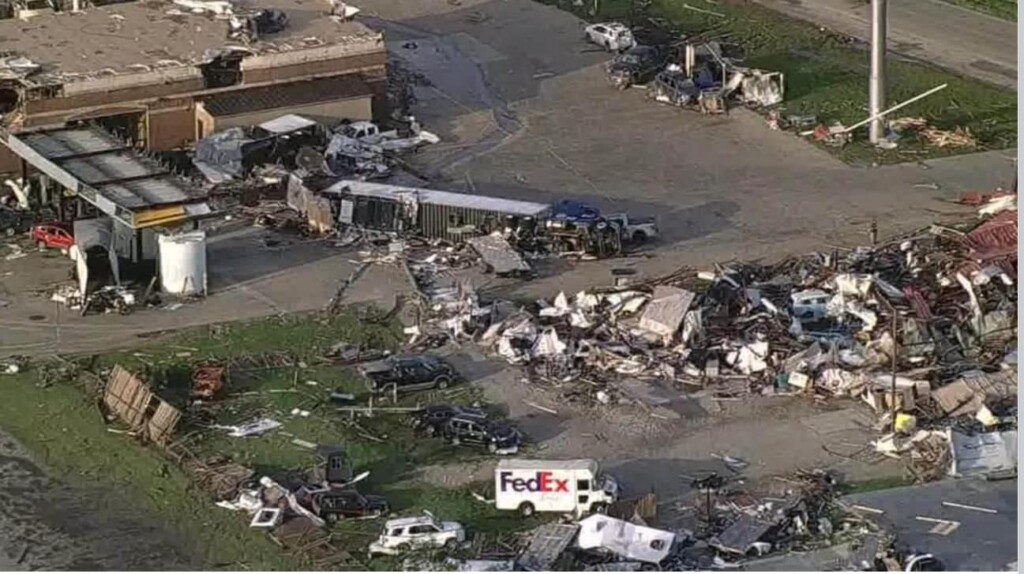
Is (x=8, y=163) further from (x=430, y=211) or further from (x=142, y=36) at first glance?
(x=430, y=211)

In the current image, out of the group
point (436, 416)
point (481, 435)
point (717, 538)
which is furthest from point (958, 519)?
point (436, 416)

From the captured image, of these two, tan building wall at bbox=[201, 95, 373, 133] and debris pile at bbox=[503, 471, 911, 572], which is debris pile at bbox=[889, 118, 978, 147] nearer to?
tan building wall at bbox=[201, 95, 373, 133]

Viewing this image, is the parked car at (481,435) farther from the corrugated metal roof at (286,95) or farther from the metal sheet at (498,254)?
the corrugated metal roof at (286,95)

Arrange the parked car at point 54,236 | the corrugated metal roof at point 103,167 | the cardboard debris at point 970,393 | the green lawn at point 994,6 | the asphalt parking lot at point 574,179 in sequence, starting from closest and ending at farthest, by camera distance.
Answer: the cardboard debris at point 970,393 → the asphalt parking lot at point 574,179 → the corrugated metal roof at point 103,167 → the parked car at point 54,236 → the green lawn at point 994,6

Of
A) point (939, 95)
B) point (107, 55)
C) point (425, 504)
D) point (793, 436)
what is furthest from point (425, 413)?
point (939, 95)

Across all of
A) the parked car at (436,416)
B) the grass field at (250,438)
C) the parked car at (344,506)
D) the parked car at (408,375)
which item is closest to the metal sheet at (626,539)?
the grass field at (250,438)

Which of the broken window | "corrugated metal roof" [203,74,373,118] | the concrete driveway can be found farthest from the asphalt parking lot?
the concrete driveway
